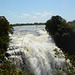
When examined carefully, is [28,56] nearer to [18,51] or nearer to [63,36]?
[18,51]

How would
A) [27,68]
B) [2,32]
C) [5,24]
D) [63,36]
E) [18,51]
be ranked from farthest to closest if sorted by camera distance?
[63,36], [5,24], [2,32], [18,51], [27,68]

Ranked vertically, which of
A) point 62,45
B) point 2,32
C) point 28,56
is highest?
point 2,32

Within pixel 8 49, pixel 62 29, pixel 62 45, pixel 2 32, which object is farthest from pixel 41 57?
pixel 62 29

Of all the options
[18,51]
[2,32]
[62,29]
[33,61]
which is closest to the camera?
[33,61]

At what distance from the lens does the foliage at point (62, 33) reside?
858 inches

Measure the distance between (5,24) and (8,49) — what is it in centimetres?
441

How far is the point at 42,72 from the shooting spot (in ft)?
39.8

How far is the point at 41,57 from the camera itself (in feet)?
45.0

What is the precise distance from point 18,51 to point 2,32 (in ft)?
13.8

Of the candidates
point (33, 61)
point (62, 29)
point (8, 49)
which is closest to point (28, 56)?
point (33, 61)

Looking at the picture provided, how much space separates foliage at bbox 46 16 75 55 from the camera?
71.5 feet

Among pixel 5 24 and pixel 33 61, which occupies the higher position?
pixel 5 24

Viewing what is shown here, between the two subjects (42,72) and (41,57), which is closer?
(42,72)

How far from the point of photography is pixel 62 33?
22969mm
